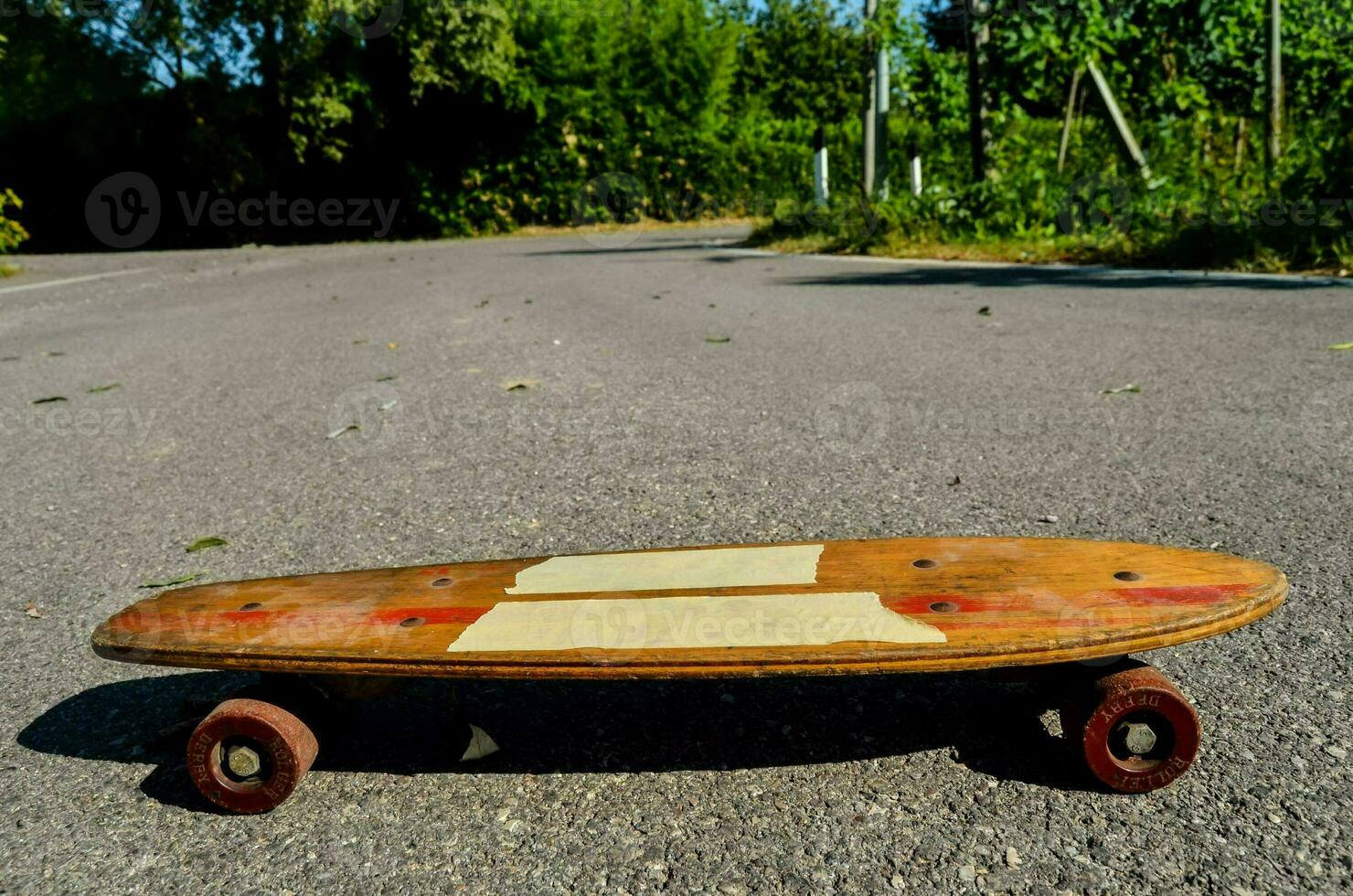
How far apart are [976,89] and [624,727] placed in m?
10.9

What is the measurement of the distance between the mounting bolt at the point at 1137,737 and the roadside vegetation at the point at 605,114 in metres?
8.80

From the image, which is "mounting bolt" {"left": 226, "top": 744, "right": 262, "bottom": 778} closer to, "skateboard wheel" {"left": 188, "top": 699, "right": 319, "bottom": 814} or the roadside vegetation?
"skateboard wheel" {"left": 188, "top": 699, "right": 319, "bottom": 814}

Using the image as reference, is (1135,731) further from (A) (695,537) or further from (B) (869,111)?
(B) (869,111)

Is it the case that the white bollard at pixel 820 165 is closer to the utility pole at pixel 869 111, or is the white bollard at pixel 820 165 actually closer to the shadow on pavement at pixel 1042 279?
the utility pole at pixel 869 111

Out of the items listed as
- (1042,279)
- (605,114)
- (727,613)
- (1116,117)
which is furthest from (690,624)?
(605,114)

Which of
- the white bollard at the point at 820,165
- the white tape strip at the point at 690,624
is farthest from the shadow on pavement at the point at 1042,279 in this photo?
the white tape strip at the point at 690,624

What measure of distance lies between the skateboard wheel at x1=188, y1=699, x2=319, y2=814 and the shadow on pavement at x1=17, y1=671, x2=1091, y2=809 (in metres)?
0.08

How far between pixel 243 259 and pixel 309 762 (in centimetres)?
1544

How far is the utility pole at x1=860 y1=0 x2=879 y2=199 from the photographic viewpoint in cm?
1366

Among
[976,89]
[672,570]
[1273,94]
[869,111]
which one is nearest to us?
[672,570]

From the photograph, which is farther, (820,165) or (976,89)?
(820,165)

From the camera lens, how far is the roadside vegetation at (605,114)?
10828 millimetres

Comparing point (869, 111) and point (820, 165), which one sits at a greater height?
point (869, 111)

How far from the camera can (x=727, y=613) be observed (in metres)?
1.72
